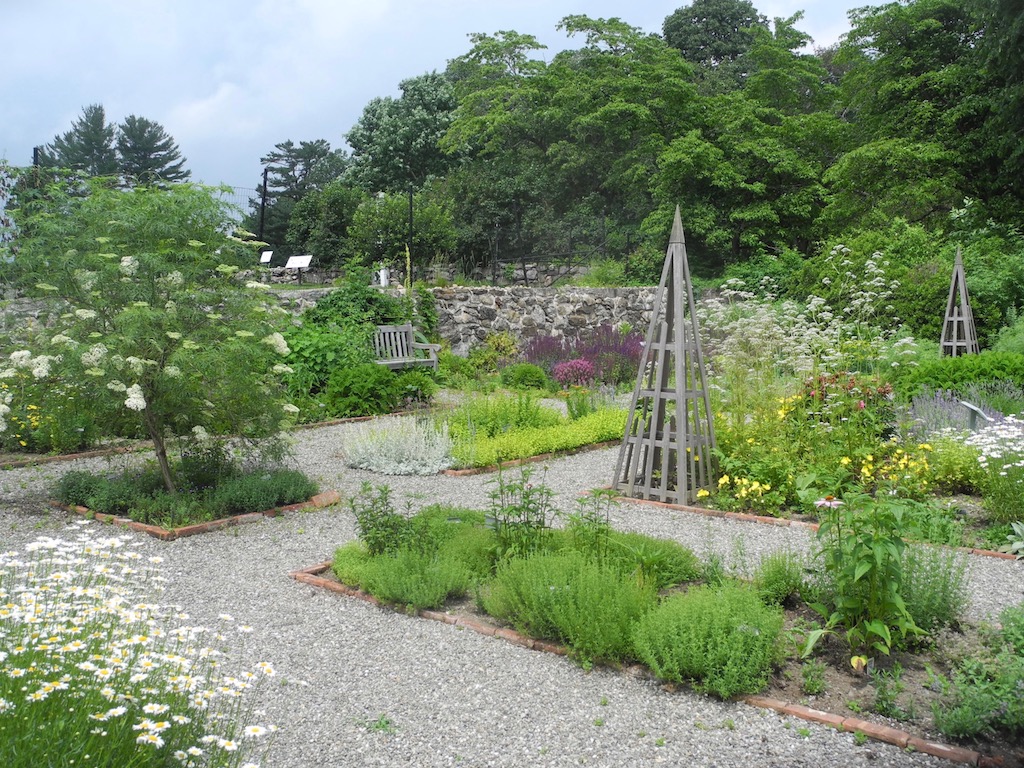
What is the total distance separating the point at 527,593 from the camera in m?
3.71

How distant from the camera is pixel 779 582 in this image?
385cm

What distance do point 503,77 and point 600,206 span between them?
5047mm

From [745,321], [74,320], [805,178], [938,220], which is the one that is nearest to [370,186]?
[805,178]

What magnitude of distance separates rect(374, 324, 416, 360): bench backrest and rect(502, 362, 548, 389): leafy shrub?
1.45 m

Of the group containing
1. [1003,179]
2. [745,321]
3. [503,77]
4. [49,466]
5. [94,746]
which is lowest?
[49,466]

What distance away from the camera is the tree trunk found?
584 centimetres

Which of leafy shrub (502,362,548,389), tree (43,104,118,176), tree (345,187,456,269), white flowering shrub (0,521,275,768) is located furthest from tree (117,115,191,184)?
white flowering shrub (0,521,275,768)

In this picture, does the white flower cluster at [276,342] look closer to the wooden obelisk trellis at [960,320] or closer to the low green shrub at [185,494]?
the low green shrub at [185,494]

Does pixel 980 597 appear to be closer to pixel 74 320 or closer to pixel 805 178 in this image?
pixel 74 320

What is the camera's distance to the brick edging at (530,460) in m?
7.39

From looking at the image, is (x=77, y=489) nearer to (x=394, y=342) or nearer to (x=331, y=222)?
(x=394, y=342)

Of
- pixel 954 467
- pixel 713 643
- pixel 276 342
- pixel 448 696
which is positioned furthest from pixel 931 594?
pixel 276 342

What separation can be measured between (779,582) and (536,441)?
171 inches

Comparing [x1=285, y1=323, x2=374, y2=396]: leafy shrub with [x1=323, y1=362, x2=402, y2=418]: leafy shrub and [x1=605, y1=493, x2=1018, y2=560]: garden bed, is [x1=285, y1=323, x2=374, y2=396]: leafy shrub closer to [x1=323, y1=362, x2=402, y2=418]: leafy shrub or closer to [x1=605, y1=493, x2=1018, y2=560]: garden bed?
[x1=323, y1=362, x2=402, y2=418]: leafy shrub
